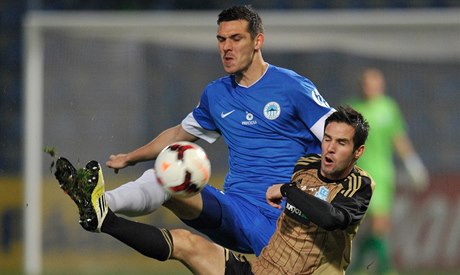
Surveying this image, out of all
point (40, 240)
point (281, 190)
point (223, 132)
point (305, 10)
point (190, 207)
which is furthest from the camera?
point (305, 10)

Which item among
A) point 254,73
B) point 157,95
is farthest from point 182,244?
point 157,95

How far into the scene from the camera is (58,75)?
1323 cm

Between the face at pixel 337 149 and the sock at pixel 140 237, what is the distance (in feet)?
3.21

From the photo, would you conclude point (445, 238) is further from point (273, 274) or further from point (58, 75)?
point (273, 274)

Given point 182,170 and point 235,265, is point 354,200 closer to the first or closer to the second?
point 235,265

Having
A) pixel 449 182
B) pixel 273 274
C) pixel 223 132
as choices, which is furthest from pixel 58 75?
pixel 273 274

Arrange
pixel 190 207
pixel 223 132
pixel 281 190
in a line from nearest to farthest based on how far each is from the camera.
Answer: pixel 281 190, pixel 190 207, pixel 223 132

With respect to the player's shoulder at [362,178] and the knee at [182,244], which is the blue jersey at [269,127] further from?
the knee at [182,244]

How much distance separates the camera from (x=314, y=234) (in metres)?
6.35

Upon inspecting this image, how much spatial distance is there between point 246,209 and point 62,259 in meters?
6.20

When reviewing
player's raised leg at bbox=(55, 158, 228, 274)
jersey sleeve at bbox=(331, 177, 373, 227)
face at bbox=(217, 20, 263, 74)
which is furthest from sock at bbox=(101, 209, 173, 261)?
face at bbox=(217, 20, 263, 74)

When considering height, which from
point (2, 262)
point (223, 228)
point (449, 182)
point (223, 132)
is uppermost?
point (223, 132)

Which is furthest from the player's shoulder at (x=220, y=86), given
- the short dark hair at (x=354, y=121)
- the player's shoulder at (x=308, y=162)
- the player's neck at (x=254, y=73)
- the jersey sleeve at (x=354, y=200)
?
the jersey sleeve at (x=354, y=200)

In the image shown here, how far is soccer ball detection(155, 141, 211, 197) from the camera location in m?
6.31
